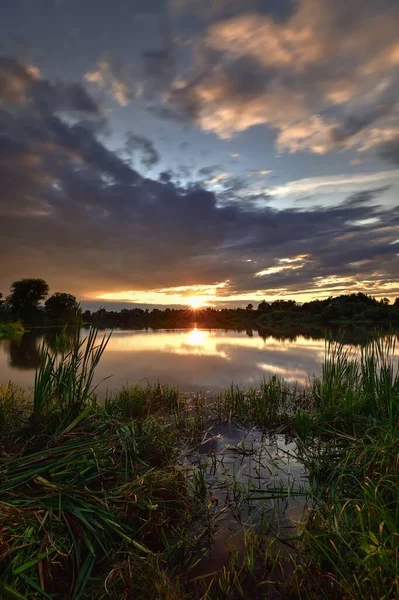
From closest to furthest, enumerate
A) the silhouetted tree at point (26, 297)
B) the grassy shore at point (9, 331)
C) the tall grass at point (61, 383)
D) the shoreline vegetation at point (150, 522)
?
the shoreline vegetation at point (150, 522), the tall grass at point (61, 383), the grassy shore at point (9, 331), the silhouetted tree at point (26, 297)

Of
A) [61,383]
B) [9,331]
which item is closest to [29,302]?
[9,331]

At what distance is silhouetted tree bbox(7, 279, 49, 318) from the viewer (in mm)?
74688

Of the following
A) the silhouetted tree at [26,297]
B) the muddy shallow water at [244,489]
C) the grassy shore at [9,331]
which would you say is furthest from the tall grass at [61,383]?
the silhouetted tree at [26,297]

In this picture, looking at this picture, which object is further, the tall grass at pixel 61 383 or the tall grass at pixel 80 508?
the tall grass at pixel 61 383

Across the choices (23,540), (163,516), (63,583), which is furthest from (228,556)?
(23,540)

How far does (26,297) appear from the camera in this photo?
7588 cm

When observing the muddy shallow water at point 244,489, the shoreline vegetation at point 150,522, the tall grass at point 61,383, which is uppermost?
the tall grass at point 61,383

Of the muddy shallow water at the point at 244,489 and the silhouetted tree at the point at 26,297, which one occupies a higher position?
the silhouetted tree at the point at 26,297

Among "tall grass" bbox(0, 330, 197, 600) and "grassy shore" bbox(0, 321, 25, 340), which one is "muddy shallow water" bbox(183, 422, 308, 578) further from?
"grassy shore" bbox(0, 321, 25, 340)

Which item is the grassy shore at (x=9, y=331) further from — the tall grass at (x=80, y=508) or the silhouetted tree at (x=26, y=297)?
the tall grass at (x=80, y=508)

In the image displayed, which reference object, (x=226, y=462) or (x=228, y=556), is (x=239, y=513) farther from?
(x=226, y=462)

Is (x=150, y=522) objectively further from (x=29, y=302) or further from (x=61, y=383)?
(x=29, y=302)

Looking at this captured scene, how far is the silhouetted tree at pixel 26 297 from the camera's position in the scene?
74688 mm

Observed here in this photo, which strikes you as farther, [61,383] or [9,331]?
[9,331]
